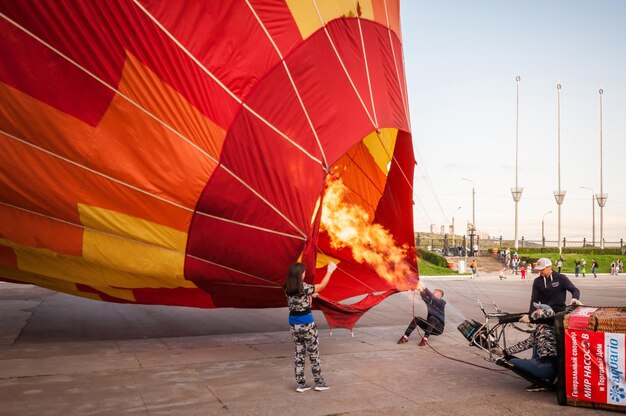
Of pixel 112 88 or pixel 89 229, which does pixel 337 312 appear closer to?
pixel 89 229

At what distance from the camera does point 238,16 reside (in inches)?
299

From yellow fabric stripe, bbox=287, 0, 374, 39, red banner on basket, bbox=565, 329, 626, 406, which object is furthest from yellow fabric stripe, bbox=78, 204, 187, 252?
red banner on basket, bbox=565, 329, 626, 406

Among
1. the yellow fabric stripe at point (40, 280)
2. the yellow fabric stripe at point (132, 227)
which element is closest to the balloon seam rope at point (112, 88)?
the yellow fabric stripe at point (132, 227)

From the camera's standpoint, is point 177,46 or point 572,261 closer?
point 177,46

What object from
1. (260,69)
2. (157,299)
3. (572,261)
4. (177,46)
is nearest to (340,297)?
(157,299)

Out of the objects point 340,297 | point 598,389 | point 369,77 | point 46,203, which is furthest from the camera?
point 340,297

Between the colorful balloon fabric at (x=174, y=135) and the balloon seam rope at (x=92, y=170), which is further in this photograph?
the balloon seam rope at (x=92, y=170)

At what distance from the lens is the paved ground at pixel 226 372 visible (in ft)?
21.0

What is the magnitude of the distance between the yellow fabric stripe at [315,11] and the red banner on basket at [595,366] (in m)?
5.24

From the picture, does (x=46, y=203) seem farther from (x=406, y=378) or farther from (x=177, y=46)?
(x=406, y=378)

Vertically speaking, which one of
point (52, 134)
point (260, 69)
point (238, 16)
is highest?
point (238, 16)

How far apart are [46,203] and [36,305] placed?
9777mm

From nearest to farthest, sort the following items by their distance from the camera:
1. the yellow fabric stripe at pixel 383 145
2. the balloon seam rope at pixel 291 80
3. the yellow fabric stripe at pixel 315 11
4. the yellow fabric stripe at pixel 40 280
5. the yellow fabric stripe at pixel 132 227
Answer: the balloon seam rope at pixel 291 80
the yellow fabric stripe at pixel 132 227
the yellow fabric stripe at pixel 315 11
the yellow fabric stripe at pixel 40 280
the yellow fabric stripe at pixel 383 145

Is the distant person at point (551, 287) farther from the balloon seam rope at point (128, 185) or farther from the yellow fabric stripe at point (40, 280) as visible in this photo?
the yellow fabric stripe at point (40, 280)
